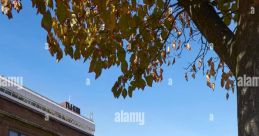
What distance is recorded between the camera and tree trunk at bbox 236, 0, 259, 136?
5.43m

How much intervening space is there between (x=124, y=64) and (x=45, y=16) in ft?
5.36

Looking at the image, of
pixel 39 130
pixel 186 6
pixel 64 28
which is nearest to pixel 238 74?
pixel 186 6

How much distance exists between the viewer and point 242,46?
5.78 meters

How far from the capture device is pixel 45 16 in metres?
6.23

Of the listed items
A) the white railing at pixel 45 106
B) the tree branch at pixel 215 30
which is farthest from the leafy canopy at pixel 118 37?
the white railing at pixel 45 106

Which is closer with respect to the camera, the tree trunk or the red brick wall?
the tree trunk

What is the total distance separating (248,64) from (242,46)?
0.24 meters

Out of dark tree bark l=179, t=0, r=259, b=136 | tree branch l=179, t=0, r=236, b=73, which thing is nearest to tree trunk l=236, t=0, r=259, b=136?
dark tree bark l=179, t=0, r=259, b=136

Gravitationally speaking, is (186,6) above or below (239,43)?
above

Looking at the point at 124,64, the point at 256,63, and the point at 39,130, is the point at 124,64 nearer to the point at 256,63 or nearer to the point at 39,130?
the point at 256,63

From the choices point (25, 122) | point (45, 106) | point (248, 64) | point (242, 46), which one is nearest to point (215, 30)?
point (242, 46)

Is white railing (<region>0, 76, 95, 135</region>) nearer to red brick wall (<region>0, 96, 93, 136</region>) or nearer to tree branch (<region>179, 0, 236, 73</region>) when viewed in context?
red brick wall (<region>0, 96, 93, 136</region>)

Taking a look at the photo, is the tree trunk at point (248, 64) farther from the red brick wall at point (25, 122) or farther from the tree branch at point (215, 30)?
the red brick wall at point (25, 122)

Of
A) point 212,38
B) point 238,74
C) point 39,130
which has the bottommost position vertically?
point 238,74
